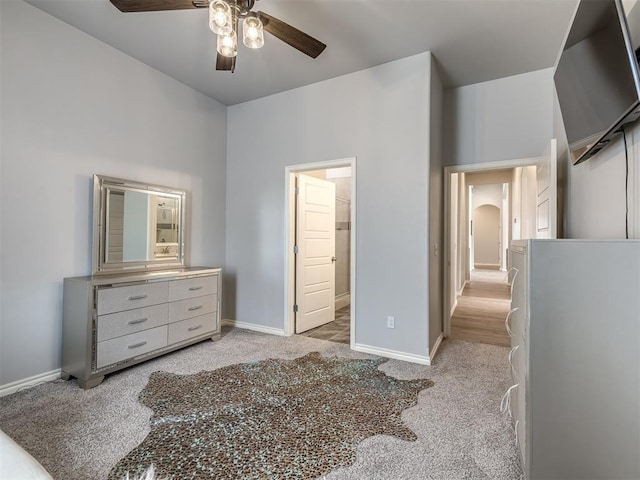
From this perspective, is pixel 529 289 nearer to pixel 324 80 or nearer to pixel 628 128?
pixel 628 128

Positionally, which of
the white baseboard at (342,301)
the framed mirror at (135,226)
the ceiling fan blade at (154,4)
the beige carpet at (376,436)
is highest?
the ceiling fan blade at (154,4)

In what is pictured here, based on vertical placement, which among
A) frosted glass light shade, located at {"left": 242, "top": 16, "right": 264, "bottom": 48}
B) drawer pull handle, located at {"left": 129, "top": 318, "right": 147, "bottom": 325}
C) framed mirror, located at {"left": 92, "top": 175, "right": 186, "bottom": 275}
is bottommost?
drawer pull handle, located at {"left": 129, "top": 318, "right": 147, "bottom": 325}

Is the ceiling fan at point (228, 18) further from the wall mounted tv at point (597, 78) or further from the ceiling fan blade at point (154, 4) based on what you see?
the wall mounted tv at point (597, 78)

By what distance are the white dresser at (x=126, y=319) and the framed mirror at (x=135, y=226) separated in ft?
0.62

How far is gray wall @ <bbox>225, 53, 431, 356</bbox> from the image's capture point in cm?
296

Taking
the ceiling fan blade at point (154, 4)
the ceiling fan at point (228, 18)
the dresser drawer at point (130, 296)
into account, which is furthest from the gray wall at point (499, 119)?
the dresser drawer at point (130, 296)

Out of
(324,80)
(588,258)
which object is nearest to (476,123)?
(324,80)

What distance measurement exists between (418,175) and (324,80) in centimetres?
155

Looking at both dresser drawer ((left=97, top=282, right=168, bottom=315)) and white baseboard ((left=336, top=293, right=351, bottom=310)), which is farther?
white baseboard ((left=336, top=293, right=351, bottom=310))

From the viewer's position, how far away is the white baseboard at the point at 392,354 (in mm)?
2903

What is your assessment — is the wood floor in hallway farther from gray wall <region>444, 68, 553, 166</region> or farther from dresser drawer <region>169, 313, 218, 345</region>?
dresser drawer <region>169, 313, 218, 345</region>

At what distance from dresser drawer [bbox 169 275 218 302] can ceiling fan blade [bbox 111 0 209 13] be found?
7.01 ft

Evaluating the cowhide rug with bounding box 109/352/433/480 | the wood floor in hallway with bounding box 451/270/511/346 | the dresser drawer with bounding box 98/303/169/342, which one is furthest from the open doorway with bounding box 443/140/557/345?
the dresser drawer with bounding box 98/303/169/342

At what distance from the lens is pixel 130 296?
8.72ft
